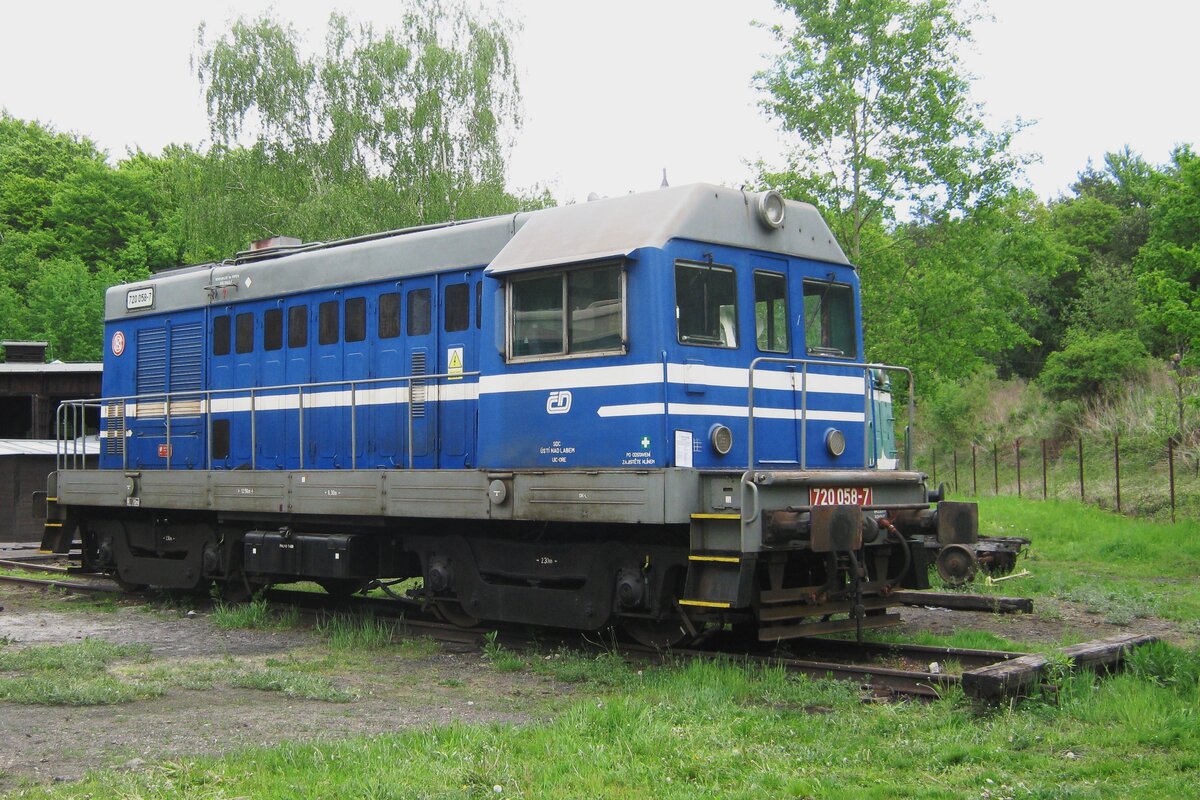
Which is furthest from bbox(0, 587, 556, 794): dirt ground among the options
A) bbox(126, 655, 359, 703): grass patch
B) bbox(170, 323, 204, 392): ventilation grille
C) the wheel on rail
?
bbox(170, 323, 204, 392): ventilation grille

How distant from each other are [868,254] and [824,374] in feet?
41.2

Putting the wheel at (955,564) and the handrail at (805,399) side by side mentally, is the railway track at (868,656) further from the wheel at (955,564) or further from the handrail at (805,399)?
the wheel at (955,564)

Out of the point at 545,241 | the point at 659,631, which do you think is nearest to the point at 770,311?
the point at 545,241

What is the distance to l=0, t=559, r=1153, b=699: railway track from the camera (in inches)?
296

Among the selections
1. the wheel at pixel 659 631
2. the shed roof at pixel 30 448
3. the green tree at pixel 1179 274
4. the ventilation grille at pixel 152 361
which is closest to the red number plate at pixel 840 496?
the wheel at pixel 659 631

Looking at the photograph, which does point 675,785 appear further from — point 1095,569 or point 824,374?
point 1095,569

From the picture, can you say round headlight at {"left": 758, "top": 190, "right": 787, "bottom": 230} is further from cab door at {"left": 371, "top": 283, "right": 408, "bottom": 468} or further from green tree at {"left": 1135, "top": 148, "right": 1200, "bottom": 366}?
green tree at {"left": 1135, "top": 148, "right": 1200, "bottom": 366}

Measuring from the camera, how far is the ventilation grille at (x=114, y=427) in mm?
15320

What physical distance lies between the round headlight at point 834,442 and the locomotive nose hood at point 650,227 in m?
1.67

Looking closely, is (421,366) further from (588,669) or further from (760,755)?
(760,755)

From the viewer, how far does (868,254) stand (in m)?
22.4

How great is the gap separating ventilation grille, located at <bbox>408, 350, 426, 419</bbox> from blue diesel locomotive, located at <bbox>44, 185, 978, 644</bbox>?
0.03 m

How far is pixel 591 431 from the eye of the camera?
9719 mm

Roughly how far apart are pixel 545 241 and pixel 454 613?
160 inches
